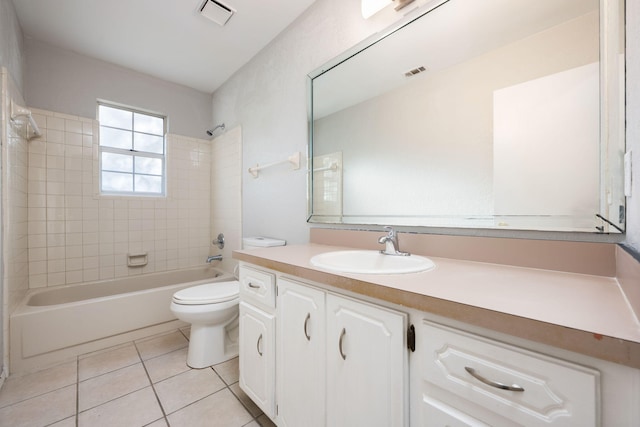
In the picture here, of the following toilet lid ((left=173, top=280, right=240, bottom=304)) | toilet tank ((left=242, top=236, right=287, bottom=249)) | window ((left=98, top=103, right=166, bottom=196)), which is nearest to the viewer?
toilet lid ((left=173, top=280, right=240, bottom=304))

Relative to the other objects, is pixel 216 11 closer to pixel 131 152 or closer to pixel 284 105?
pixel 284 105

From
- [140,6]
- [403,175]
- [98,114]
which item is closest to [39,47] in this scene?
[98,114]

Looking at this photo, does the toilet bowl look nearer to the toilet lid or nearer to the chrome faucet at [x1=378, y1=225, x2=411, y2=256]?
the toilet lid

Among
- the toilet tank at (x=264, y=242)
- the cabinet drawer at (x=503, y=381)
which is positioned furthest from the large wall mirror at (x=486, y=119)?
the cabinet drawer at (x=503, y=381)

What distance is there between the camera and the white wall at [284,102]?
5.08ft

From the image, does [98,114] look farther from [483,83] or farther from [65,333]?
[483,83]

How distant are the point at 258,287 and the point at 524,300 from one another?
3.16 ft

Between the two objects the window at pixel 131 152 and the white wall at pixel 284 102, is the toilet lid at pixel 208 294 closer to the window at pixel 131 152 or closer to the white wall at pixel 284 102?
the white wall at pixel 284 102

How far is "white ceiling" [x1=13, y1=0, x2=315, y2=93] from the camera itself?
1.74 metres

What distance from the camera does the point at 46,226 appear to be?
2.12 m

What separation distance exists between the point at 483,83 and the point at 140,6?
2.20 m

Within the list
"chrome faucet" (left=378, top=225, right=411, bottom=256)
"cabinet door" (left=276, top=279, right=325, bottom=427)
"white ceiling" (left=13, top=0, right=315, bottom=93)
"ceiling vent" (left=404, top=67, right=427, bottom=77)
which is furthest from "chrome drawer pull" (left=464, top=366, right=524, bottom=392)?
"white ceiling" (left=13, top=0, right=315, bottom=93)

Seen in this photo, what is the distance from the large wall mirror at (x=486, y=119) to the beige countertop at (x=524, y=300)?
268mm

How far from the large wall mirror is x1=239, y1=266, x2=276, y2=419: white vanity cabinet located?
24.3 inches
